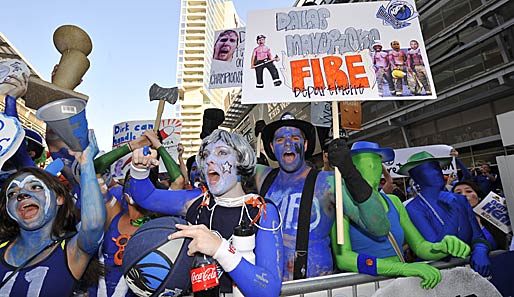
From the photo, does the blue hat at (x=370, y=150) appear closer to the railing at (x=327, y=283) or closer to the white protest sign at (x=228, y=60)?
the railing at (x=327, y=283)

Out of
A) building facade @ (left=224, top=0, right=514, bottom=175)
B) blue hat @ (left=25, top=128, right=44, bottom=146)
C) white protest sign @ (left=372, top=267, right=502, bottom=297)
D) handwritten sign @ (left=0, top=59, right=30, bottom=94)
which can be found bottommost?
white protest sign @ (left=372, top=267, right=502, bottom=297)

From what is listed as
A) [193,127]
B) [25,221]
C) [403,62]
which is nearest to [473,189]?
[403,62]

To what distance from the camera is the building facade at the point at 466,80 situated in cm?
1337

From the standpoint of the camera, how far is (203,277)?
1271mm

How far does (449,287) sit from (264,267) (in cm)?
138

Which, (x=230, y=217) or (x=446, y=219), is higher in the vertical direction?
(x=230, y=217)

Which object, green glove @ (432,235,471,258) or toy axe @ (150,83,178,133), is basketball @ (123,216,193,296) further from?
toy axe @ (150,83,178,133)

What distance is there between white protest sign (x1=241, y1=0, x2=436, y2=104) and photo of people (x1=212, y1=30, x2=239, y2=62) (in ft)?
10.9

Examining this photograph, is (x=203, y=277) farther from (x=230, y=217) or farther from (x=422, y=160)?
(x=422, y=160)

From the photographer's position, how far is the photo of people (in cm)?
577

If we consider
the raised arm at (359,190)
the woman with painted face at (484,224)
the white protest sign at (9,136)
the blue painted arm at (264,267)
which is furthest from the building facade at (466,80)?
the blue painted arm at (264,267)

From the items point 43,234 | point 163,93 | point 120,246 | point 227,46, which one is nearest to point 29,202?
point 43,234

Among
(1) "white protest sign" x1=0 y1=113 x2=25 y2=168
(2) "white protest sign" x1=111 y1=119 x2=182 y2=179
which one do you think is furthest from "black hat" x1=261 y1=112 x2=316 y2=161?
(2) "white protest sign" x1=111 y1=119 x2=182 y2=179

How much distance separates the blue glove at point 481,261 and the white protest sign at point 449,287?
18 centimetres
